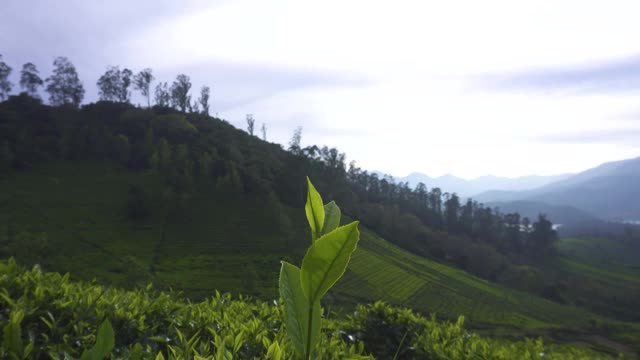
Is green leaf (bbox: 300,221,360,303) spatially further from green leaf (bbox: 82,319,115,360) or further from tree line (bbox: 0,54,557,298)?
tree line (bbox: 0,54,557,298)

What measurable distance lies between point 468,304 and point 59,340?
55.0 metres

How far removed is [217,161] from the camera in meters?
66.0

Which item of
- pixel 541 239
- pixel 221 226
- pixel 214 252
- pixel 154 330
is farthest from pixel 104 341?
pixel 541 239

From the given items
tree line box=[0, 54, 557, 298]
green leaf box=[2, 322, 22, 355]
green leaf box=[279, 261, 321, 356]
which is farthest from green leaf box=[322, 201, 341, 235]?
tree line box=[0, 54, 557, 298]

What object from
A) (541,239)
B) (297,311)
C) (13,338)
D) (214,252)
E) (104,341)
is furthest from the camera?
(541,239)

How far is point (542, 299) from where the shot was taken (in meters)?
61.3

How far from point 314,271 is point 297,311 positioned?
167mm

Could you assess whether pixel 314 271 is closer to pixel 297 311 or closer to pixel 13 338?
pixel 297 311

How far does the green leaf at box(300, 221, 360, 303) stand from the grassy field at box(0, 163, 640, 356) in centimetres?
3512

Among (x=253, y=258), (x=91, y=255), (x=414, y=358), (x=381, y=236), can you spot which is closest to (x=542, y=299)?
(x=381, y=236)

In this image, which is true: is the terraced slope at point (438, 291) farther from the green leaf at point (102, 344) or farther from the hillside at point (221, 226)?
the green leaf at point (102, 344)

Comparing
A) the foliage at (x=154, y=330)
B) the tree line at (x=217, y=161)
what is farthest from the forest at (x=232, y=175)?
the foliage at (x=154, y=330)

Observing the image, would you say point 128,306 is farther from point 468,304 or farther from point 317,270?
point 468,304

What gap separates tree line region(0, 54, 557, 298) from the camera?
6316 centimetres
